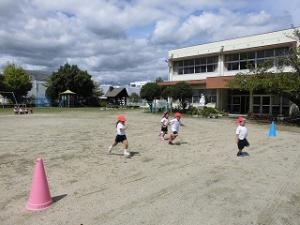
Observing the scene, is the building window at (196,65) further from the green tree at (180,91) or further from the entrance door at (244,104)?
the green tree at (180,91)

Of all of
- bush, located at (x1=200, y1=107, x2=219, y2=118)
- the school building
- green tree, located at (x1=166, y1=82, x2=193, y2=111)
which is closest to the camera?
bush, located at (x1=200, y1=107, x2=219, y2=118)

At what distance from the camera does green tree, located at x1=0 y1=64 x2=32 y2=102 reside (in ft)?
161

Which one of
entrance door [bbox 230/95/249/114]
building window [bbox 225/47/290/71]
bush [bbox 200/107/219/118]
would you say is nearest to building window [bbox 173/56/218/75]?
building window [bbox 225/47/290/71]

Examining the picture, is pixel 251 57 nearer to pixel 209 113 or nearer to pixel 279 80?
pixel 209 113

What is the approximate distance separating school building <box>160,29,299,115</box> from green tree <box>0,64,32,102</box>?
27.2m

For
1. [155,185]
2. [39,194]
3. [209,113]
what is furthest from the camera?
[209,113]

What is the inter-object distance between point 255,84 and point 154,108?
14.8 meters

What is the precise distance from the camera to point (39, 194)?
4.92 metres

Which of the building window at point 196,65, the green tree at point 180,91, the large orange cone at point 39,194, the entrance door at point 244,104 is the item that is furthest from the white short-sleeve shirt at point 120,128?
the building window at point 196,65

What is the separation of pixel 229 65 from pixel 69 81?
30.0 metres

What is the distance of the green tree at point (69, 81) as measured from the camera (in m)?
51.7

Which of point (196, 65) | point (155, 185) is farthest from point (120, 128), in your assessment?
point (196, 65)

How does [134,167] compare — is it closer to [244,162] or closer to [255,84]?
[244,162]

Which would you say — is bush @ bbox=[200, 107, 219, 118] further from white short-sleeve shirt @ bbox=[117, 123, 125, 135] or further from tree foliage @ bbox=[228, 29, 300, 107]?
white short-sleeve shirt @ bbox=[117, 123, 125, 135]
